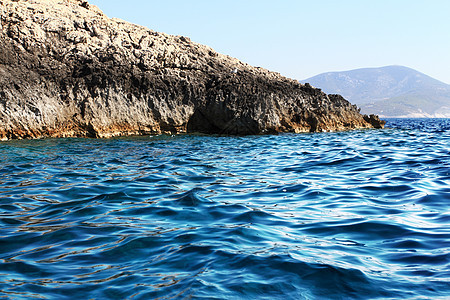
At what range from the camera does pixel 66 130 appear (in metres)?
16.3

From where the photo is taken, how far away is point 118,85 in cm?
1755

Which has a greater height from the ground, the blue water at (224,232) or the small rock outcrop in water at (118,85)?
the small rock outcrop in water at (118,85)

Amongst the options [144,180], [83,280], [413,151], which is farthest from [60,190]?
[413,151]

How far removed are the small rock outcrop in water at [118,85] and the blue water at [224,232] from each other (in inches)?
306

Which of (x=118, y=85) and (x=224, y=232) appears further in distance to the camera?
(x=118, y=85)

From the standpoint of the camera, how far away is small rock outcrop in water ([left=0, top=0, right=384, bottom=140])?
1607 cm

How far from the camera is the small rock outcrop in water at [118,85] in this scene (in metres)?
16.1

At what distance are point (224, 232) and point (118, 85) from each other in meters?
14.3

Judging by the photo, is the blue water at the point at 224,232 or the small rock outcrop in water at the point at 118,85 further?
the small rock outcrop in water at the point at 118,85

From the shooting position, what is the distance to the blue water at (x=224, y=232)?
307 centimetres

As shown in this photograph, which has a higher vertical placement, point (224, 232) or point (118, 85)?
point (118, 85)

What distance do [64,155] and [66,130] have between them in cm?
583

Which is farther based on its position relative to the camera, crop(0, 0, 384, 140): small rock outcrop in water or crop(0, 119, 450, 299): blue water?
crop(0, 0, 384, 140): small rock outcrop in water

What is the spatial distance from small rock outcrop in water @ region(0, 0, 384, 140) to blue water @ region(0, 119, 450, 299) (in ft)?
25.5
